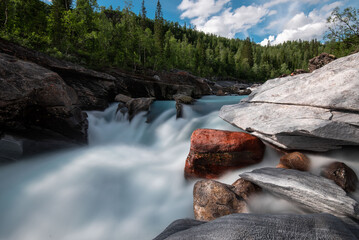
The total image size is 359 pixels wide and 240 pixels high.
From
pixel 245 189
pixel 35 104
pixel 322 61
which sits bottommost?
pixel 245 189

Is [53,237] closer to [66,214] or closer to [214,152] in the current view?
[66,214]

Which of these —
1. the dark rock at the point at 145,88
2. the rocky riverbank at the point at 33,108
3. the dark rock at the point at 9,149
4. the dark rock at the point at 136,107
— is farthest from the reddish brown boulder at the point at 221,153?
the dark rock at the point at 145,88

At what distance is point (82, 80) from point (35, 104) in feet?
18.7

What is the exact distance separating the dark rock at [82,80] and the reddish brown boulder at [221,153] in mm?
8525

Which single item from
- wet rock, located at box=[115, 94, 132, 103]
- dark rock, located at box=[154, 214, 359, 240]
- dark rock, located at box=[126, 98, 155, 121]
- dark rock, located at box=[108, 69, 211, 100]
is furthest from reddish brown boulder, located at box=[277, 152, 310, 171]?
dark rock, located at box=[108, 69, 211, 100]

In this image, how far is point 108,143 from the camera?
7.70 metres

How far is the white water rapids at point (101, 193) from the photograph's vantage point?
10.8 ft

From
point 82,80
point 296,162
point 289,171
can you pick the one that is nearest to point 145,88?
point 82,80

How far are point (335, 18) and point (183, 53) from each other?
145ft

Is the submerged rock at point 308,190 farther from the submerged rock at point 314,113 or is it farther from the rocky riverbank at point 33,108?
the rocky riverbank at point 33,108

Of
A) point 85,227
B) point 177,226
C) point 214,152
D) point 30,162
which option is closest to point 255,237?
point 177,226

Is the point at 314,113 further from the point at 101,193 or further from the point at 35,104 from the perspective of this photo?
the point at 35,104

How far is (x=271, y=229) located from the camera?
5.41 feet

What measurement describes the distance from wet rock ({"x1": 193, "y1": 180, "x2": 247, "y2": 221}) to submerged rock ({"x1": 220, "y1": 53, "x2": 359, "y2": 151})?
2.02 metres
